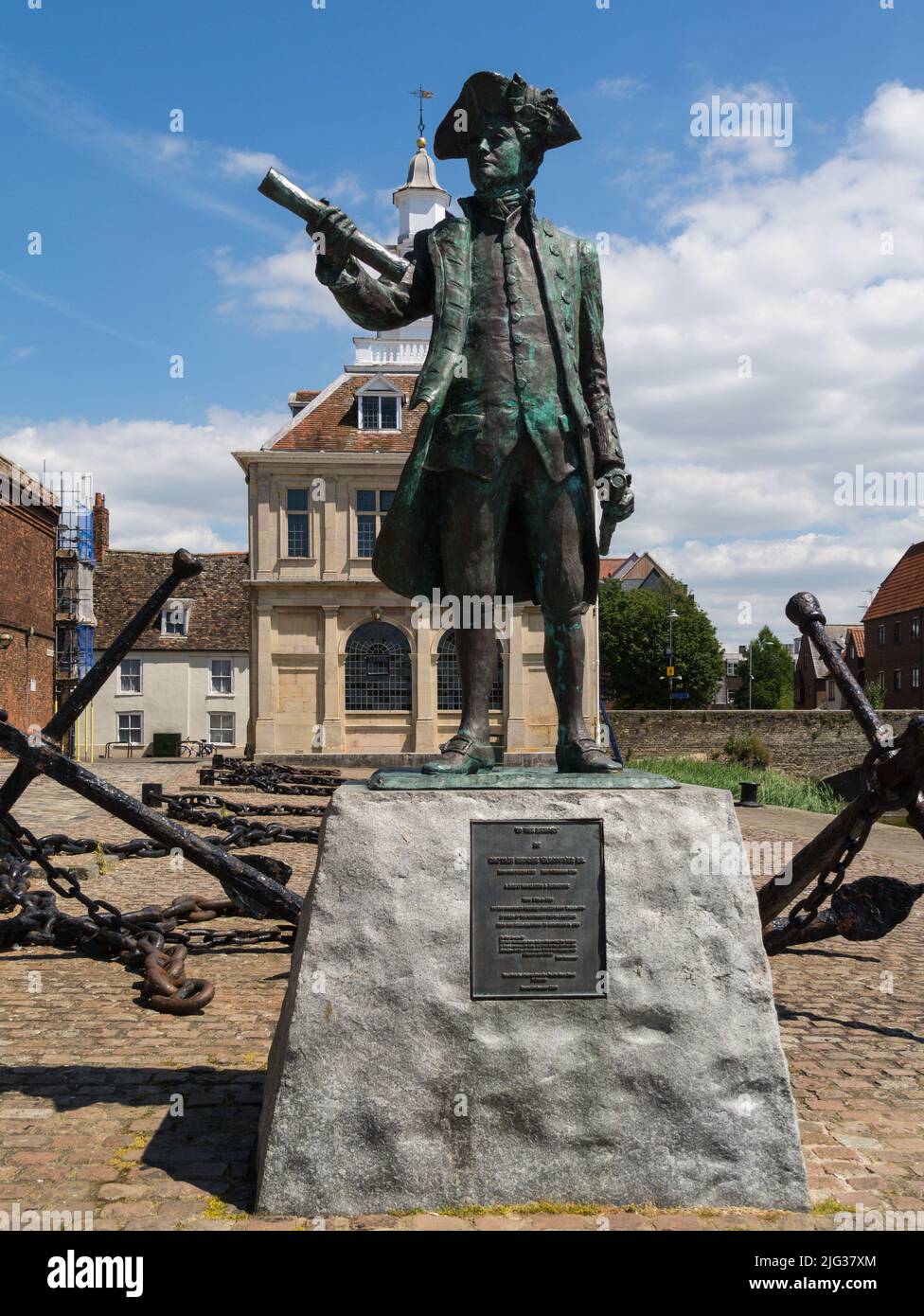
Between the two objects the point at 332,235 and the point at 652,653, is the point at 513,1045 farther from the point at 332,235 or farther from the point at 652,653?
the point at 652,653

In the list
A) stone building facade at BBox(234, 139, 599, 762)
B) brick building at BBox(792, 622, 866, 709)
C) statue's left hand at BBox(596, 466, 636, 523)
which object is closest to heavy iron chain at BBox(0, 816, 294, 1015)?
statue's left hand at BBox(596, 466, 636, 523)

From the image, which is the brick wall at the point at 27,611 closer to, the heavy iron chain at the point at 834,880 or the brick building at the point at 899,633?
the heavy iron chain at the point at 834,880

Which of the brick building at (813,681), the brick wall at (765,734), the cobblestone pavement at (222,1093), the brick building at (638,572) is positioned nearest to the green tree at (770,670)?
the brick building at (813,681)

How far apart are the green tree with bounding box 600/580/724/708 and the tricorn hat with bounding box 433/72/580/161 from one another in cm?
4745

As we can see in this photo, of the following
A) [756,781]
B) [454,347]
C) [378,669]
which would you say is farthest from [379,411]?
[454,347]

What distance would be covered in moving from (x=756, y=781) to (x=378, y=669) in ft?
36.2

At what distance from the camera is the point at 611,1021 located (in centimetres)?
337

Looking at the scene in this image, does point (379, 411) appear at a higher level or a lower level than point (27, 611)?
higher

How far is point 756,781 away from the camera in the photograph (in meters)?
22.2

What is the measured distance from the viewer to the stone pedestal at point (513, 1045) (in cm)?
323

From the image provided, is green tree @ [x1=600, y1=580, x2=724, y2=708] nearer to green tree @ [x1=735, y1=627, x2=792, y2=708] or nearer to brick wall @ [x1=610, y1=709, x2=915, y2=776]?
green tree @ [x1=735, y1=627, x2=792, y2=708]

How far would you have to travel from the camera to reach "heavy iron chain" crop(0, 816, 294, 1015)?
536cm

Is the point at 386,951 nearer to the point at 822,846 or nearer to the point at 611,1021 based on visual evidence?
the point at 611,1021

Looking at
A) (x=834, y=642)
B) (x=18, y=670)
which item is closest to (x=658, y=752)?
(x=18, y=670)
